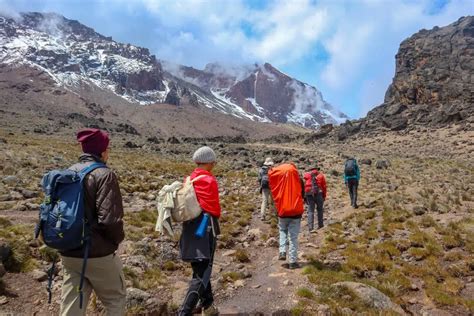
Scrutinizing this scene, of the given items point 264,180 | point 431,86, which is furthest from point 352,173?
point 431,86

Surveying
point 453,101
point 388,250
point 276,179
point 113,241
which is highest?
point 453,101

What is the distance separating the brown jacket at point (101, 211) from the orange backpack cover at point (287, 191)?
16.4 ft

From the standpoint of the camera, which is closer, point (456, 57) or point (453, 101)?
point (453, 101)

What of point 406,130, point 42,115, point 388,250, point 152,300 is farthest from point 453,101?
point 42,115

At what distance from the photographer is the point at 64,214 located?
4.20 meters

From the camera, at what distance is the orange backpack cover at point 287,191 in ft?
29.1

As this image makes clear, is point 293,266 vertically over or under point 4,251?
under

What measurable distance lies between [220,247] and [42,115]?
12425cm

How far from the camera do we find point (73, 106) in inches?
Answer: 6344

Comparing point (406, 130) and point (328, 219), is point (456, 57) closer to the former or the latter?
point (406, 130)

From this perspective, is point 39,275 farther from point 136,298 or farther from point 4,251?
point 136,298

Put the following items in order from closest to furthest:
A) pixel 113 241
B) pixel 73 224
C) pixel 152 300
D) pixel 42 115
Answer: pixel 73 224 → pixel 113 241 → pixel 152 300 → pixel 42 115

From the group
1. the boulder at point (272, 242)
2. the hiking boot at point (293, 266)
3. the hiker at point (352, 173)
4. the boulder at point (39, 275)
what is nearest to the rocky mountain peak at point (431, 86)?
the hiker at point (352, 173)

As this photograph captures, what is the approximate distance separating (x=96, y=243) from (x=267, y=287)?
4.49 m
